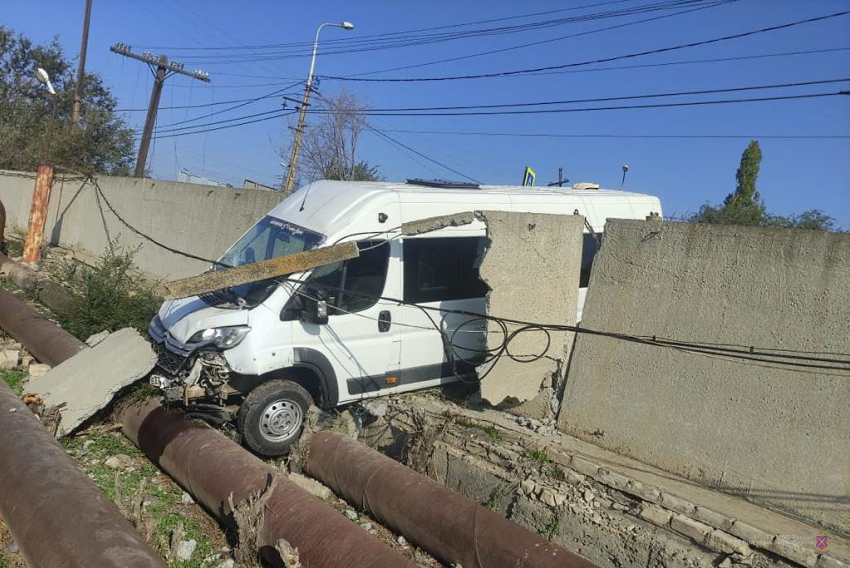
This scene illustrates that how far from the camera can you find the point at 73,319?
29.6 ft

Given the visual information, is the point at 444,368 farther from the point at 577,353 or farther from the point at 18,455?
the point at 18,455

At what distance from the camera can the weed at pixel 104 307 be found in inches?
347

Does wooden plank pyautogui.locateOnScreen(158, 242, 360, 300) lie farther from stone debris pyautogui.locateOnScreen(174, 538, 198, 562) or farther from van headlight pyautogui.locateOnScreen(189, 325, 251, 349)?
stone debris pyautogui.locateOnScreen(174, 538, 198, 562)

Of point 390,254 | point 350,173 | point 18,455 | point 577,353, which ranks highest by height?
point 350,173

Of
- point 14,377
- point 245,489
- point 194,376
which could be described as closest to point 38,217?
point 14,377

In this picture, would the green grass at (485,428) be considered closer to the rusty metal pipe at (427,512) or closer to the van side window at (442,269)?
the rusty metal pipe at (427,512)

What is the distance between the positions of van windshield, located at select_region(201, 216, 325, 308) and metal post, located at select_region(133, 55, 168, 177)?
79.4 ft

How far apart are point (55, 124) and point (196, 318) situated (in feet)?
97.8

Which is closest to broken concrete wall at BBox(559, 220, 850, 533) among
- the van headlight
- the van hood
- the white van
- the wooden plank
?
the white van

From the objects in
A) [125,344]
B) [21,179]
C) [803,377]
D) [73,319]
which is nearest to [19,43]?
[21,179]

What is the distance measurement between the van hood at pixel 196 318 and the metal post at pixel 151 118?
975 inches

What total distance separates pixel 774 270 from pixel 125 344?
19.2 feet

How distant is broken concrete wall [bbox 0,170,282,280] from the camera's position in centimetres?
1167

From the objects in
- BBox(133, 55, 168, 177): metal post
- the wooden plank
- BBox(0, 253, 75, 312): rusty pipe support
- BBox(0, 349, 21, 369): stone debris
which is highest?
BBox(133, 55, 168, 177): metal post
